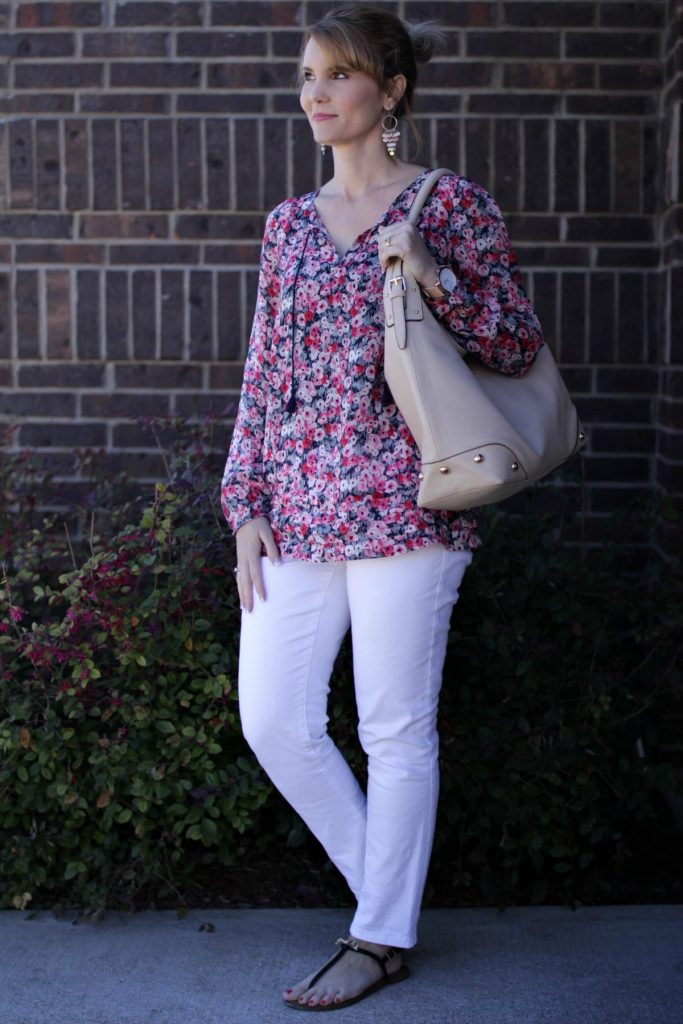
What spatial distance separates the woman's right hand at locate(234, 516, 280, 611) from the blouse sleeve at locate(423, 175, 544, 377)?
0.60 m

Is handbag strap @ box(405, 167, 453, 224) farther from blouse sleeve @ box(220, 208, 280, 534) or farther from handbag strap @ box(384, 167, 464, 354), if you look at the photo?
blouse sleeve @ box(220, 208, 280, 534)

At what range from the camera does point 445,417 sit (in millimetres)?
2461

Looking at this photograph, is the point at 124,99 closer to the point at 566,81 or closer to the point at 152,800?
the point at 566,81

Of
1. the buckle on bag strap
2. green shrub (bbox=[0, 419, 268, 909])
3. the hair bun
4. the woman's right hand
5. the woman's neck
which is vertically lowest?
green shrub (bbox=[0, 419, 268, 909])

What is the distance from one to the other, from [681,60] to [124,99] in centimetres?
169

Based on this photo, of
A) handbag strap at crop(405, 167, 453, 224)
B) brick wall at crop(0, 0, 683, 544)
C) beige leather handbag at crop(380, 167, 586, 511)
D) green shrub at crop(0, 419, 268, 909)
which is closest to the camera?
beige leather handbag at crop(380, 167, 586, 511)

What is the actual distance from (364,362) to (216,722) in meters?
1.08

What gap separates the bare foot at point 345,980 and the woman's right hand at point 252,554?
804mm

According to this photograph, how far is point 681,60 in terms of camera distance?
3.69 metres

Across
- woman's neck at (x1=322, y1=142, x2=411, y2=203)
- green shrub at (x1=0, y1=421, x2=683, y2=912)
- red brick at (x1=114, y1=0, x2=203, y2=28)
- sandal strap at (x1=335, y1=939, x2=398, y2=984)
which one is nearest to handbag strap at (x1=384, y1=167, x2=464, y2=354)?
woman's neck at (x1=322, y1=142, x2=411, y2=203)

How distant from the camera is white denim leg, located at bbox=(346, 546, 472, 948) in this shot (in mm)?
2662

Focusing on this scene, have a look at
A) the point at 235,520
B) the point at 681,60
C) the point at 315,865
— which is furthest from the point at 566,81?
the point at 315,865

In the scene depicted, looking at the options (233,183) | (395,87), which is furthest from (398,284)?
(233,183)

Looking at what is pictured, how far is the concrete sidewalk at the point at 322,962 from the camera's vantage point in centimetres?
275
